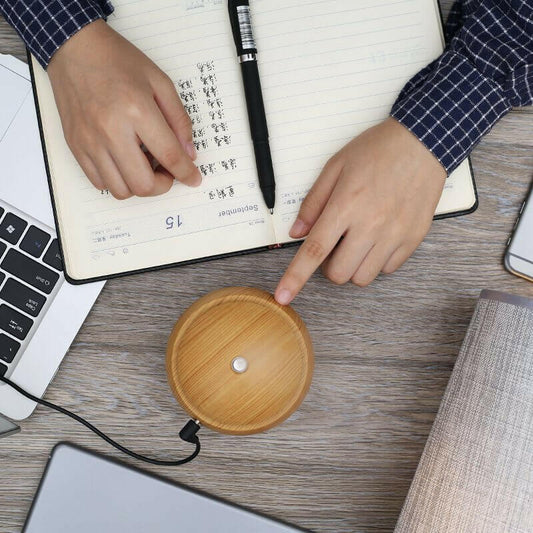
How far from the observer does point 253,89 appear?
1.63ft

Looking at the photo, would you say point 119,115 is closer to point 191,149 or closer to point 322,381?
point 191,149

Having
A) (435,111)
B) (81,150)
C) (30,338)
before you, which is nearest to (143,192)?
(81,150)

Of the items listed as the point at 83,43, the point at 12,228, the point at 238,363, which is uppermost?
the point at 83,43

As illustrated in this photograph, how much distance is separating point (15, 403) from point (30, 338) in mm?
59

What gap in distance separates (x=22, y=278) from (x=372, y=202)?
322 millimetres

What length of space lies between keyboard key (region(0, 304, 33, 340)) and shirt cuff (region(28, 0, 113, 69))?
0.74 feet

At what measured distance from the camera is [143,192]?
49cm

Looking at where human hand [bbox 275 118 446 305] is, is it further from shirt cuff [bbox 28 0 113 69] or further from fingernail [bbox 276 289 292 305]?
shirt cuff [bbox 28 0 113 69]

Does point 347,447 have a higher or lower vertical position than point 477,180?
lower

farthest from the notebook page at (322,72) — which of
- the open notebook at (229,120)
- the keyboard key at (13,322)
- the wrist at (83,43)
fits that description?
the keyboard key at (13,322)

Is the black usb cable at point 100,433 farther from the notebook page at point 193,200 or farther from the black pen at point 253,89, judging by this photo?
the black pen at point 253,89

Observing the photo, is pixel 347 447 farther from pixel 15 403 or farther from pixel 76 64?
pixel 76 64

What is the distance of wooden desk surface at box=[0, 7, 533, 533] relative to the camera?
20.6 inches

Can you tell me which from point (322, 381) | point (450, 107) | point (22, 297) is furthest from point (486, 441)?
point (22, 297)
